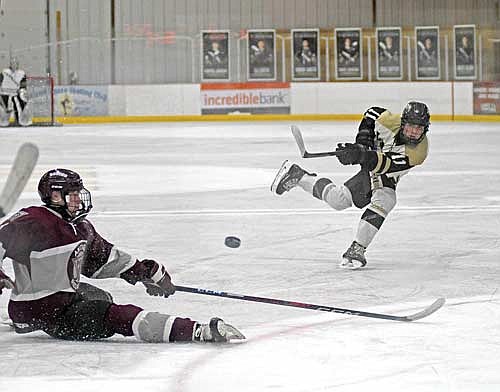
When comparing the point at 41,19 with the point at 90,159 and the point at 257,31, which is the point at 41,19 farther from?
the point at 90,159

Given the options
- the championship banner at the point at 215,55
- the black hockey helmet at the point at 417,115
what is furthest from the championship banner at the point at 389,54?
the black hockey helmet at the point at 417,115

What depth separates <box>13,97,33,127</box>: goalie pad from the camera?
22.7 m

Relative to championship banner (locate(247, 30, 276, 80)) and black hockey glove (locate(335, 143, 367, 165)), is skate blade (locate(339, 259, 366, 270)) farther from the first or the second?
championship banner (locate(247, 30, 276, 80))

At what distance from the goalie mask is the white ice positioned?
46cm

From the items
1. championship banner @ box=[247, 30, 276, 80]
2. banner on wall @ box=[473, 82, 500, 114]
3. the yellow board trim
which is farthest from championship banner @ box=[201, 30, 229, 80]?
banner on wall @ box=[473, 82, 500, 114]

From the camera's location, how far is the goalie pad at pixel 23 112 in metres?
22.7

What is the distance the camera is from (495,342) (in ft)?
13.2

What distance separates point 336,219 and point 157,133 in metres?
11.7

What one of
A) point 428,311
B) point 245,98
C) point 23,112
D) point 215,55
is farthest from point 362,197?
point 215,55

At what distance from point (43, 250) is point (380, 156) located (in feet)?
7.74

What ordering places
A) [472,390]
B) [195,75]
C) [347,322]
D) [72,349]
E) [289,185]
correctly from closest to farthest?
[472,390]
[72,349]
[347,322]
[289,185]
[195,75]

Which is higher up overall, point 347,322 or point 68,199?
point 68,199

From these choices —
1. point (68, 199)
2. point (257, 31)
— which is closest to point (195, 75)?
point (257, 31)

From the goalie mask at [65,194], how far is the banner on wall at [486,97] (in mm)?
19130
